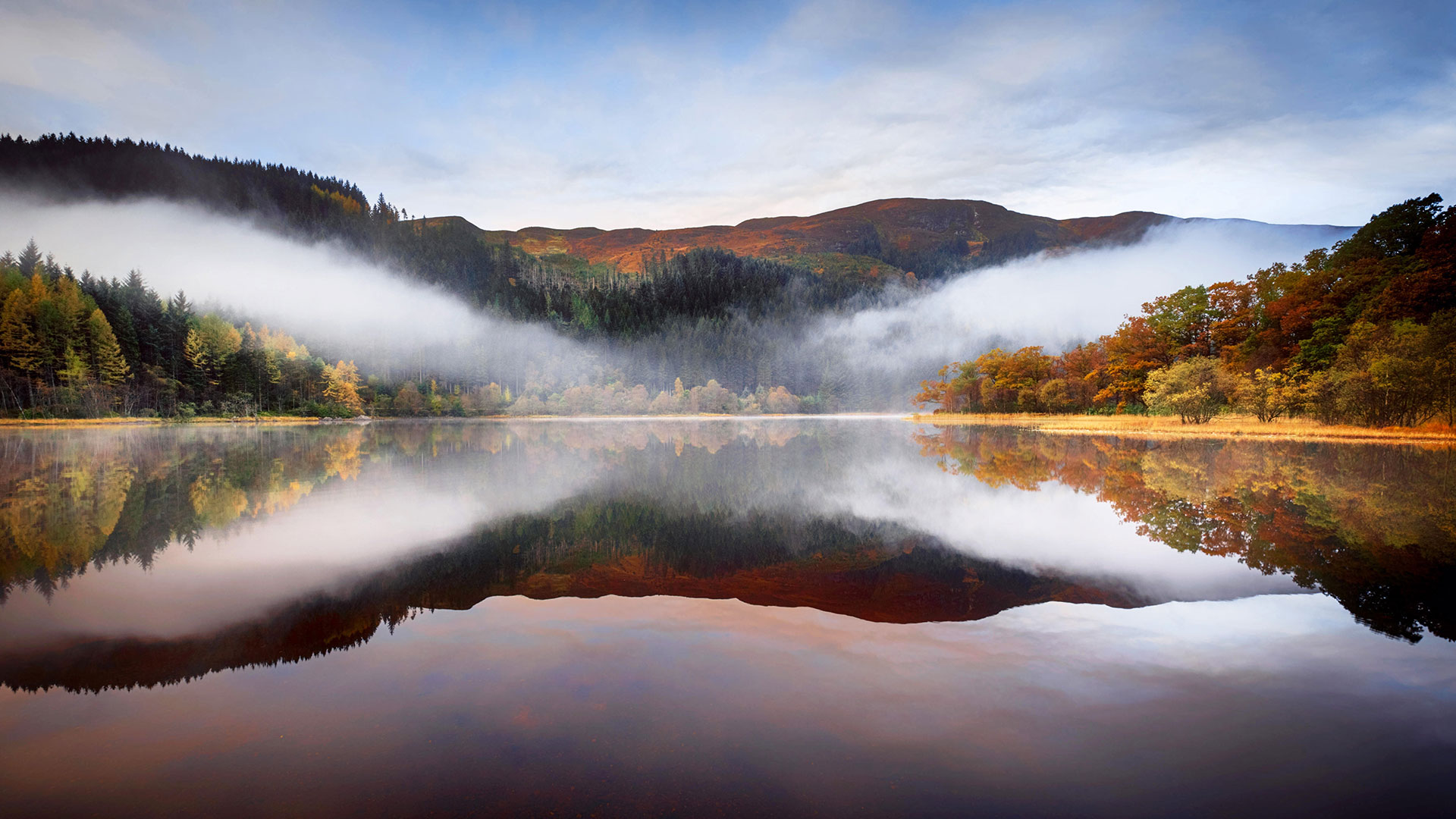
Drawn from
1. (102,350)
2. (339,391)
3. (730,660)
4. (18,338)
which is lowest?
(339,391)

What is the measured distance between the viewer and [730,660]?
4.91 meters

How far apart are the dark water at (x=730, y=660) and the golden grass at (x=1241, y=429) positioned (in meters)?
24.7

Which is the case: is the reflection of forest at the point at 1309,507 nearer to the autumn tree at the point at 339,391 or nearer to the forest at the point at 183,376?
the forest at the point at 183,376

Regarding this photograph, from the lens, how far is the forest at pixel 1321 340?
95.6ft

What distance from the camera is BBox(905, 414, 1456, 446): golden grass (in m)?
28.7

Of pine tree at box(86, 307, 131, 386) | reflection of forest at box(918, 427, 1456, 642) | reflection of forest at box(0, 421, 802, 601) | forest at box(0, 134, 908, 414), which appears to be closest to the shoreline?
pine tree at box(86, 307, 131, 386)

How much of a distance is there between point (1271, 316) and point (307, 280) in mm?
176061

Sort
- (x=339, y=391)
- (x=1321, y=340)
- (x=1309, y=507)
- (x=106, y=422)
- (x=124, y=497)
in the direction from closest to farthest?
(x=1309, y=507)
(x=124, y=497)
(x=1321, y=340)
(x=106, y=422)
(x=339, y=391)

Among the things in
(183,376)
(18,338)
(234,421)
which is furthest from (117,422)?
(183,376)

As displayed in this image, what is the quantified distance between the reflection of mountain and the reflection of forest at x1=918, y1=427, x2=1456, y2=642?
2674 millimetres

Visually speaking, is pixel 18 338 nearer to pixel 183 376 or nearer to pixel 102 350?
pixel 102 350

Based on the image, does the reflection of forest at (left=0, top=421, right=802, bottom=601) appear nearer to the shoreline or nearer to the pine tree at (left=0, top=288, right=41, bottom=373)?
the shoreline

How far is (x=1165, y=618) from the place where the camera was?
5.89 m

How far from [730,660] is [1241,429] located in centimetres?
4281
